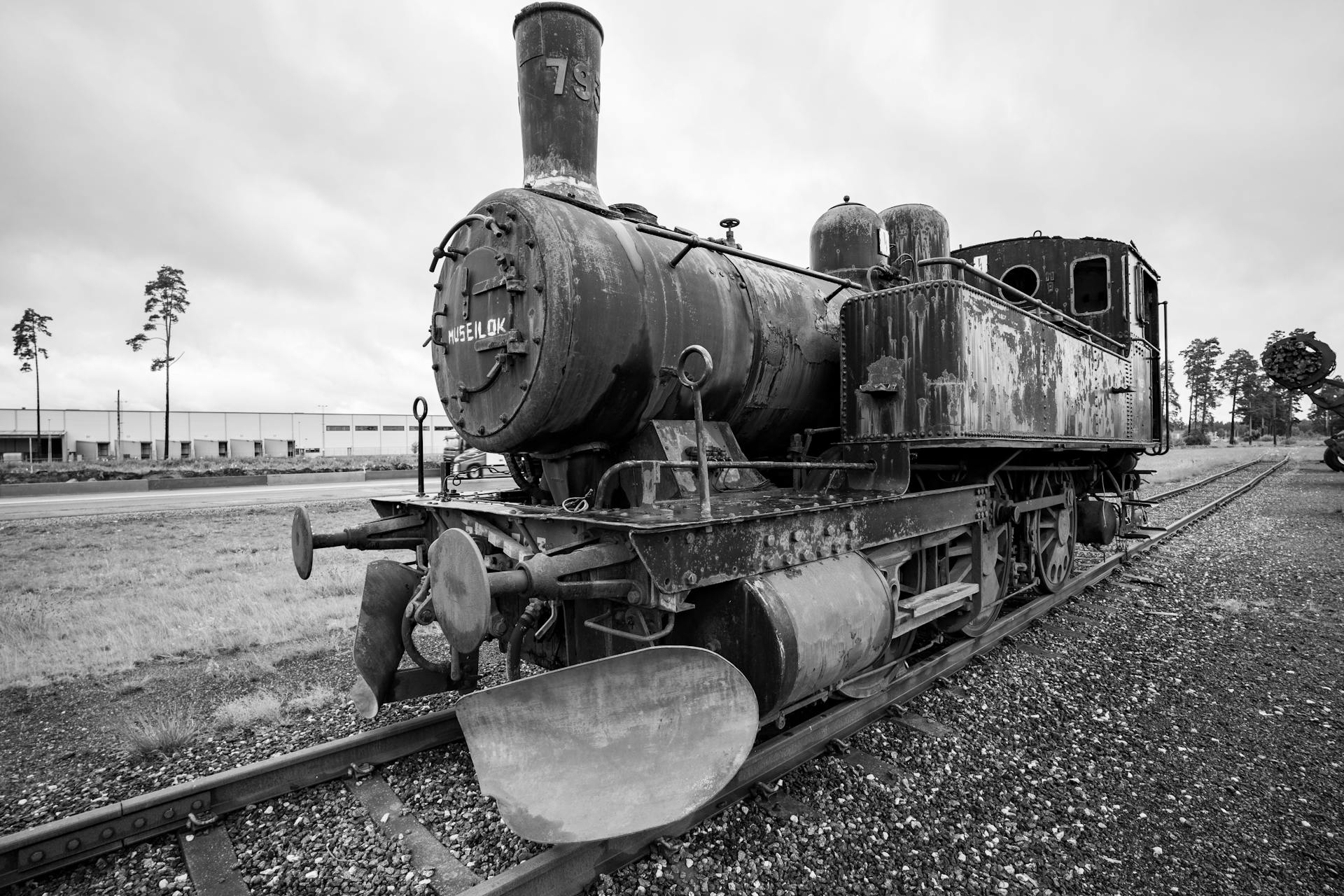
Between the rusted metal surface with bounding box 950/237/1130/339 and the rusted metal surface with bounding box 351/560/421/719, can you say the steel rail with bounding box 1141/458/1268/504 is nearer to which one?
the rusted metal surface with bounding box 950/237/1130/339

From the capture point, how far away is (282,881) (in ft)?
9.28

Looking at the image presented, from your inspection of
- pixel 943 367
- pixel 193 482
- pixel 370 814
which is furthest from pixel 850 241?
pixel 193 482

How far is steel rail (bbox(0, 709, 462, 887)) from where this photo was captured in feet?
9.28

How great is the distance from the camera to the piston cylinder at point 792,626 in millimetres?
3014

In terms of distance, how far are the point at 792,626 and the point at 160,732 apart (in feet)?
11.8

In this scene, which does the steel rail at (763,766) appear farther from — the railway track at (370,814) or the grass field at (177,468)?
the grass field at (177,468)

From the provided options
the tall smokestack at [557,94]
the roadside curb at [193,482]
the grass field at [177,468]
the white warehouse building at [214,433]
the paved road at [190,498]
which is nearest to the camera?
the tall smokestack at [557,94]

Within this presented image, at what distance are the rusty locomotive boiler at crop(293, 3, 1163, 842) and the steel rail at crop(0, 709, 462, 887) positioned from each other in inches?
9.5

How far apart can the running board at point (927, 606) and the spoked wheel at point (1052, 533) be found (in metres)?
2.19

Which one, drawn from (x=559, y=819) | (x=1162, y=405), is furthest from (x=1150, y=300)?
(x=559, y=819)

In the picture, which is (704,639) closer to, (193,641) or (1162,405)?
(193,641)

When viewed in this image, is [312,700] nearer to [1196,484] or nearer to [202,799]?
[202,799]

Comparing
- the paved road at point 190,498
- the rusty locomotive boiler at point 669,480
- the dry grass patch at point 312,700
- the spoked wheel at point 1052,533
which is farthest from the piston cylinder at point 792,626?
the paved road at point 190,498

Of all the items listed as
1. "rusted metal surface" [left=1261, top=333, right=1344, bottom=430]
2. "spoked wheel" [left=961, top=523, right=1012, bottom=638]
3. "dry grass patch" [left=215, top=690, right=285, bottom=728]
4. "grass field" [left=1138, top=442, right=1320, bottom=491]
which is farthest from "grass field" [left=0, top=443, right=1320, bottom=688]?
"rusted metal surface" [left=1261, top=333, right=1344, bottom=430]
